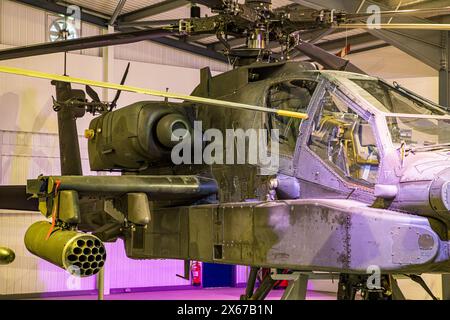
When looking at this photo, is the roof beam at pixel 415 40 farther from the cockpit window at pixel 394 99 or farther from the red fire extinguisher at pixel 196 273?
the red fire extinguisher at pixel 196 273

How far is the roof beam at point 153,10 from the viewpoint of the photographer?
1324 centimetres

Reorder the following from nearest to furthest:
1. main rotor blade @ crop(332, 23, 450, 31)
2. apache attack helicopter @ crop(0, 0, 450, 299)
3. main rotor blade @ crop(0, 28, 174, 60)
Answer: apache attack helicopter @ crop(0, 0, 450, 299)
main rotor blade @ crop(332, 23, 450, 31)
main rotor blade @ crop(0, 28, 174, 60)

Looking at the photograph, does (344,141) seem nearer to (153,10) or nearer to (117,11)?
(117,11)

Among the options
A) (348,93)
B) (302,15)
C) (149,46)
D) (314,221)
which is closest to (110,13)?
(149,46)

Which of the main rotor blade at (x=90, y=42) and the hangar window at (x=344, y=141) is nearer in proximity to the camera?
the hangar window at (x=344, y=141)

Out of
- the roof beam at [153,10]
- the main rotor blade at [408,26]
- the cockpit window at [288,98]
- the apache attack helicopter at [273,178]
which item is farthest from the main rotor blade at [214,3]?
the roof beam at [153,10]

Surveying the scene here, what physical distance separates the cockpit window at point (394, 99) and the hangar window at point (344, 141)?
1.03 feet

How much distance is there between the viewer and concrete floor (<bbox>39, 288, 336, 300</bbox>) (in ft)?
45.7

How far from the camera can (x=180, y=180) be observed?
22.0 ft

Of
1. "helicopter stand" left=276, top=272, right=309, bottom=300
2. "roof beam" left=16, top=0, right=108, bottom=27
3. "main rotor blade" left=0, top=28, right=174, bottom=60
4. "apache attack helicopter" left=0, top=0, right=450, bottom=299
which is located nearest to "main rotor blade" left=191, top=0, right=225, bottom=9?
"apache attack helicopter" left=0, top=0, right=450, bottom=299

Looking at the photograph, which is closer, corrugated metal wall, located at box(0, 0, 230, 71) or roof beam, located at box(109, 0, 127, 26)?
roof beam, located at box(109, 0, 127, 26)

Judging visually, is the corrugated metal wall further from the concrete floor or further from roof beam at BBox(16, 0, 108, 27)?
the concrete floor

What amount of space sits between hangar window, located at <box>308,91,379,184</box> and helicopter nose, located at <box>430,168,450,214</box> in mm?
704
